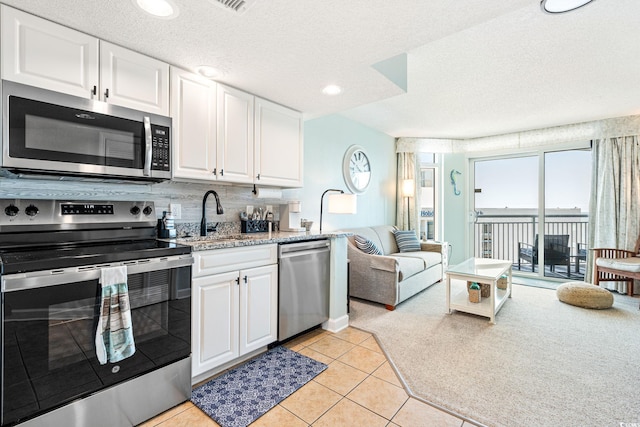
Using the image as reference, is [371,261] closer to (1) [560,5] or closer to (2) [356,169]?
(2) [356,169]

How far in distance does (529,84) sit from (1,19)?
412 cm

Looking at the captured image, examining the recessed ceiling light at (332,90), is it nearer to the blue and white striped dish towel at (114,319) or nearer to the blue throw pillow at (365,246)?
the blue throw pillow at (365,246)

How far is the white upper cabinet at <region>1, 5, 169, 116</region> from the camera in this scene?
1.49m

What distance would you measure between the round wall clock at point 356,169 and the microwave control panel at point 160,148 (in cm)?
264

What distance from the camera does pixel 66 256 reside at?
1379mm

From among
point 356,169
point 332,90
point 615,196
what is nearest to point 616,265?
point 615,196

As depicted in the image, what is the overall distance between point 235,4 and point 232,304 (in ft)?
5.78

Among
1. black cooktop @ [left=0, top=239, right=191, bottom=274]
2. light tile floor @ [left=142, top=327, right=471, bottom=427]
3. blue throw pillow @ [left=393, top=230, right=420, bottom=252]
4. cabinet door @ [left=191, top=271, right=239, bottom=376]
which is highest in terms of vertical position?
black cooktop @ [left=0, top=239, right=191, bottom=274]

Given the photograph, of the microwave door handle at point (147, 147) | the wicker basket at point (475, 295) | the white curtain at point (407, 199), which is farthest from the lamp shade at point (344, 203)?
the white curtain at point (407, 199)

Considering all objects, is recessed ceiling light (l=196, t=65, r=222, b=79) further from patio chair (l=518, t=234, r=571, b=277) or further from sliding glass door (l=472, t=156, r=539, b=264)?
patio chair (l=518, t=234, r=571, b=277)

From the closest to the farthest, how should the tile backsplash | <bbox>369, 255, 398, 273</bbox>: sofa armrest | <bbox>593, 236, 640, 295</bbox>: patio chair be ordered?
the tile backsplash < <bbox>369, 255, 398, 273</bbox>: sofa armrest < <bbox>593, 236, 640, 295</bbox>: patio chair

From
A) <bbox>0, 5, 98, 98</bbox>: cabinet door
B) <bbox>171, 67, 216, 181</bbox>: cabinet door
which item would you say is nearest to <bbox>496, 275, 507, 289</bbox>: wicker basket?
<bbox>171, 67, 216, 181</bbox>: cabinet door

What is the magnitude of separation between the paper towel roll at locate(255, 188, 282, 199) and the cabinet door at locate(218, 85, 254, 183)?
333mm

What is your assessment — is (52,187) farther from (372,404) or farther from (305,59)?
(372,404)
